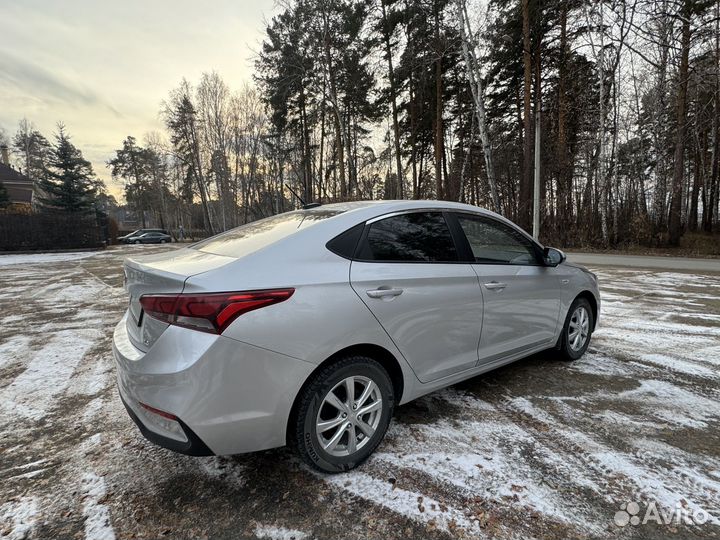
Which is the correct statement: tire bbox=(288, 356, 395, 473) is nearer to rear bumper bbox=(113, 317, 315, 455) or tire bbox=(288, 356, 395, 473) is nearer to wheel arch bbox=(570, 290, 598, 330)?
rear bumper bbox=(113, 317, 315, 455)

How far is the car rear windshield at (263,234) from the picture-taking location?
7.34 ft

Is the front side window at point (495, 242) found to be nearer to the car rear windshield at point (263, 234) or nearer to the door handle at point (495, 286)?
the door handle at point (495, 286)

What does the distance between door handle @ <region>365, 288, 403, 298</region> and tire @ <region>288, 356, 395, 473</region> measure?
370 mm

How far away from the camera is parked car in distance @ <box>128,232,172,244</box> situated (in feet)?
108

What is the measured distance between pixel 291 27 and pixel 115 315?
18.6m

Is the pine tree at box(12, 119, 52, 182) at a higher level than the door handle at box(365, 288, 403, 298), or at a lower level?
higher

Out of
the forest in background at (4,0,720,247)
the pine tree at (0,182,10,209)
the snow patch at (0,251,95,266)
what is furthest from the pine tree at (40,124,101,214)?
the forest in background at (4,0,720,247)

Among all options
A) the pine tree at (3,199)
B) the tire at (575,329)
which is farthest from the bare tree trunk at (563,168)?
the pine tree at (3,199)

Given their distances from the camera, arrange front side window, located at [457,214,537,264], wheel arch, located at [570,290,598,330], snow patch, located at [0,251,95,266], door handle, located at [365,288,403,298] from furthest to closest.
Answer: snow patch, located at [0,251,95,266] → wheel arch, located at [570,290,598,330] → front side window, located at [457,214,537,264] → door handle, located at [365,288,403,298]

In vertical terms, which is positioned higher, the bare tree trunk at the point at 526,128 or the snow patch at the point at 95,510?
the bare tree trunk at the point at 526,128

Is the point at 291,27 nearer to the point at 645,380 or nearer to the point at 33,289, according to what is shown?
the point at 33,289

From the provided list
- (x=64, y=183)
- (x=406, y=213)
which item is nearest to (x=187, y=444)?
(x=406, y=213)

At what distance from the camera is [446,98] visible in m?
21.2

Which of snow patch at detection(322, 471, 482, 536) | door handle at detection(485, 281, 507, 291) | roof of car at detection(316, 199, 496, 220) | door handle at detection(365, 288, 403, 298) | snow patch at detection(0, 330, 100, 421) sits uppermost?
roof of car at detection(316, 199, 496, 220)
